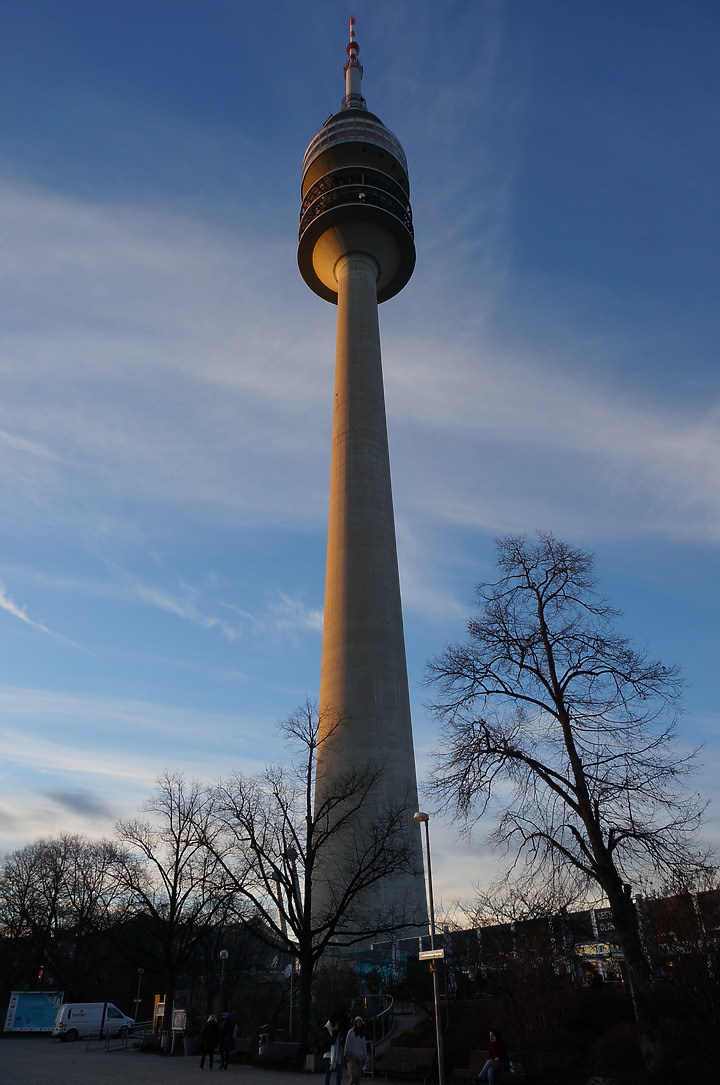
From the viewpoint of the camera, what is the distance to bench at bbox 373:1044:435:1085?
18562 mm

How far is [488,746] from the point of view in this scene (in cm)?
1820

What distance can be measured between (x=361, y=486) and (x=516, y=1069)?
3344cm

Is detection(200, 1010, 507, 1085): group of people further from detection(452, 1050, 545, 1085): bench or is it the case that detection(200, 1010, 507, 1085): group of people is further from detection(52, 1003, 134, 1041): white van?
detection(52, 1003, 134, 1041): white van

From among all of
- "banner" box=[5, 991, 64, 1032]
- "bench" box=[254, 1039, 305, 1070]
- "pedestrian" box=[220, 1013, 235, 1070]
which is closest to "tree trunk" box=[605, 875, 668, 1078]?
"bench" box=[254, 1039, 305, 1070]

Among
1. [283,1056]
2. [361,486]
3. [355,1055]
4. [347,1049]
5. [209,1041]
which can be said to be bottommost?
[283,1056]

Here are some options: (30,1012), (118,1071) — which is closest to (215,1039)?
(118,1071)

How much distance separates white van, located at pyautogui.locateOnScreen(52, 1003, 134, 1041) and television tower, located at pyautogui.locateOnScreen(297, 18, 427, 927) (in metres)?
14.6

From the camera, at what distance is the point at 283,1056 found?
22812 mm

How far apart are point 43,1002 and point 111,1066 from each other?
27518mm

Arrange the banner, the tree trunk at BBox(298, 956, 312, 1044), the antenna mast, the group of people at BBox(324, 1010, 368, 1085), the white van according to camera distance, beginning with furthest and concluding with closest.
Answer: the antenna mast
the banner
the white van
the tree trunk at BBox(298, 956, 312, 1044)
the group of people at BBox(324, 1010, 368, 1085)

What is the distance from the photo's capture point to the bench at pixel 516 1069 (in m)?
16.1

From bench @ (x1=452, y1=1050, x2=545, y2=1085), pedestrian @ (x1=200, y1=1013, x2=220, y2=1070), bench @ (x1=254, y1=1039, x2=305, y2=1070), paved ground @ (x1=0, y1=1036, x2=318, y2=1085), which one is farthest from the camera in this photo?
bench @ (x1=254, y1=1039, x2=305, y2=1070)

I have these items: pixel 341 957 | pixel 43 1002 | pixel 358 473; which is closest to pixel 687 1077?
pixel 341 957

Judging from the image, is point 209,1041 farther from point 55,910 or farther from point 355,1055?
point 55,910
